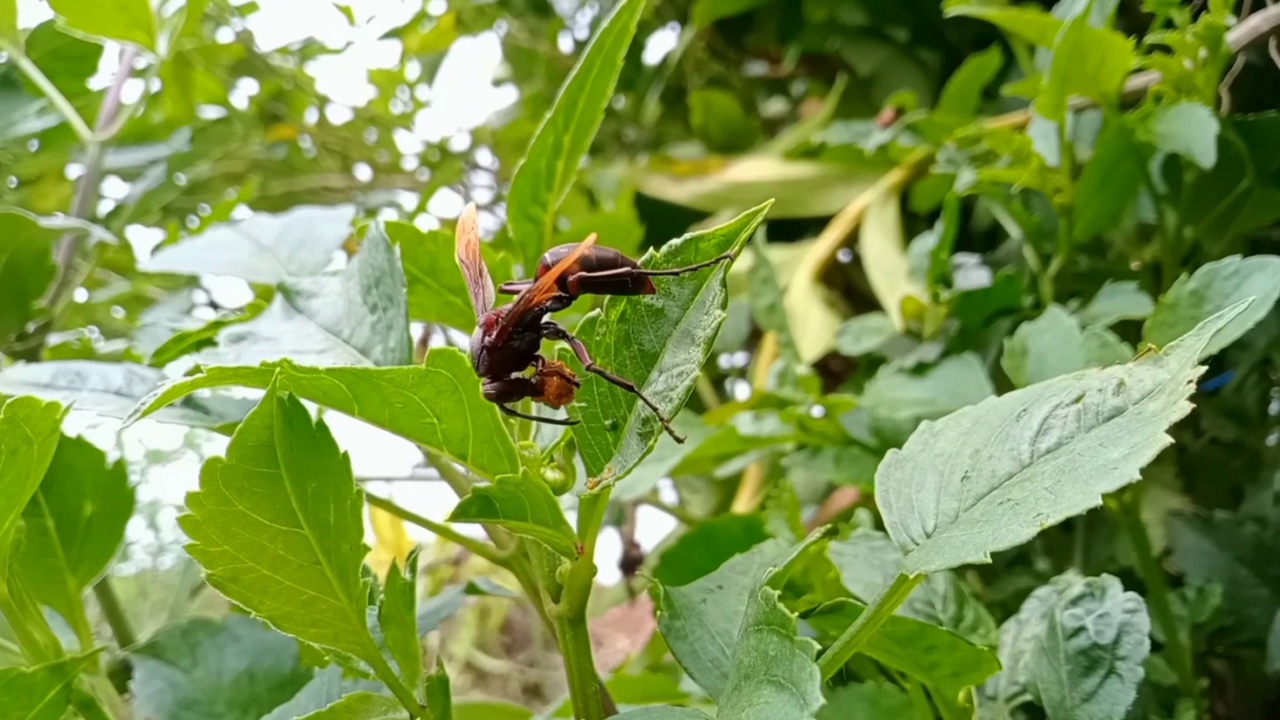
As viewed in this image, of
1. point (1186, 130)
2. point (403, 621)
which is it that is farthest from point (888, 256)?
point (403, 621)

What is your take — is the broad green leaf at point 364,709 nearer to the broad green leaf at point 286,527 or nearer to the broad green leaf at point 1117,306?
the broad green leaf at point 286,527

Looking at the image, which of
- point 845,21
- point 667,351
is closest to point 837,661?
point 667,351

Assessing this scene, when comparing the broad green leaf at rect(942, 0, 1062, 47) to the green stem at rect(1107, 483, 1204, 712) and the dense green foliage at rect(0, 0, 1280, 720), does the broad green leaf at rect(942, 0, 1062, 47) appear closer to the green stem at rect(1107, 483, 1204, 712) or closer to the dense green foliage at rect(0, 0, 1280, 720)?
the dense green foliage at rect(0, 0, 1280, 720)

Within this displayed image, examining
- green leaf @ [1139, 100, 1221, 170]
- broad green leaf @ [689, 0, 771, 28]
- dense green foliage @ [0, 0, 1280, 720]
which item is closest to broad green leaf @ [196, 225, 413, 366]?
dense green foliage @ [0, 0, 1280, 720]

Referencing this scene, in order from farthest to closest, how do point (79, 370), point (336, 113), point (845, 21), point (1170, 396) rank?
point (336, 113)
point (845, 21)
point (79, 370)
point (1170, 396)

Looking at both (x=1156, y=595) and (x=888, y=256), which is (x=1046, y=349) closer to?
(x=1156, y=595)

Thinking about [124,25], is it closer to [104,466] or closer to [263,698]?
[104,466]

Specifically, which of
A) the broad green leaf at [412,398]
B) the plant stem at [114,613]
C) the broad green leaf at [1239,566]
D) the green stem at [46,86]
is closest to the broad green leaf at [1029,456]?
the broad green leaf at [412,398]
